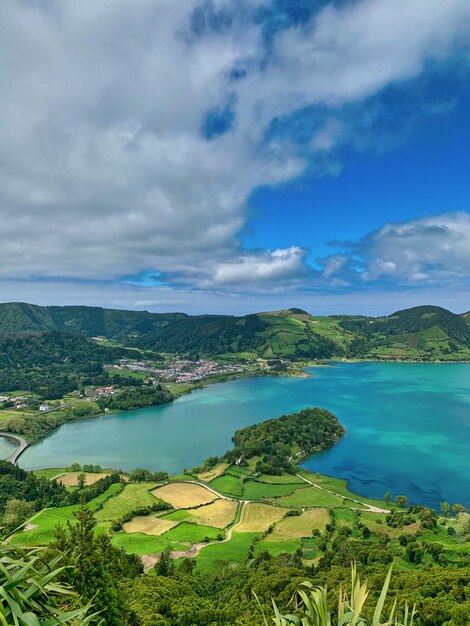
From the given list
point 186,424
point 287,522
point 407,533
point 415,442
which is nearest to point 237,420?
point 186,424

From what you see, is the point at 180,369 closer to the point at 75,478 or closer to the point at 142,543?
the point at 75,478

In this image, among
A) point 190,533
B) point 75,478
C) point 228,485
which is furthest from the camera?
point 75,478

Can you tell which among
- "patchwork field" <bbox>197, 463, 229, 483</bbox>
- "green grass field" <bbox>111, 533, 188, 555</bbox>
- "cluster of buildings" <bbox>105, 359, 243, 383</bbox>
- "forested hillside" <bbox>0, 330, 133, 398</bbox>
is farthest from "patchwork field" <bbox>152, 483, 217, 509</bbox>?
"cluster of buildings" <bbox>105, 359, 243, 383</bbox>

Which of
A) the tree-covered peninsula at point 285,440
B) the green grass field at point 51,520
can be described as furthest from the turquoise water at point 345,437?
Result: the green grass field at point 51,520

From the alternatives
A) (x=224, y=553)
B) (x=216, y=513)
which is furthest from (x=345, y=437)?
(x=224, y=553)

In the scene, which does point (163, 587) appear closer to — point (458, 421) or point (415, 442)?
point (415, 442)

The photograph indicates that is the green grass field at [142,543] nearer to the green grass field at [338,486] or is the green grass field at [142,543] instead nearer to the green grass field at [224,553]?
the green grass field at [224,553]

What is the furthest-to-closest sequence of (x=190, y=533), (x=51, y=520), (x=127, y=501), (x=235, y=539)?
(x=127, y=501) → (x=51, y=520) → (x=190, y=533) → (x=235, y=539)
